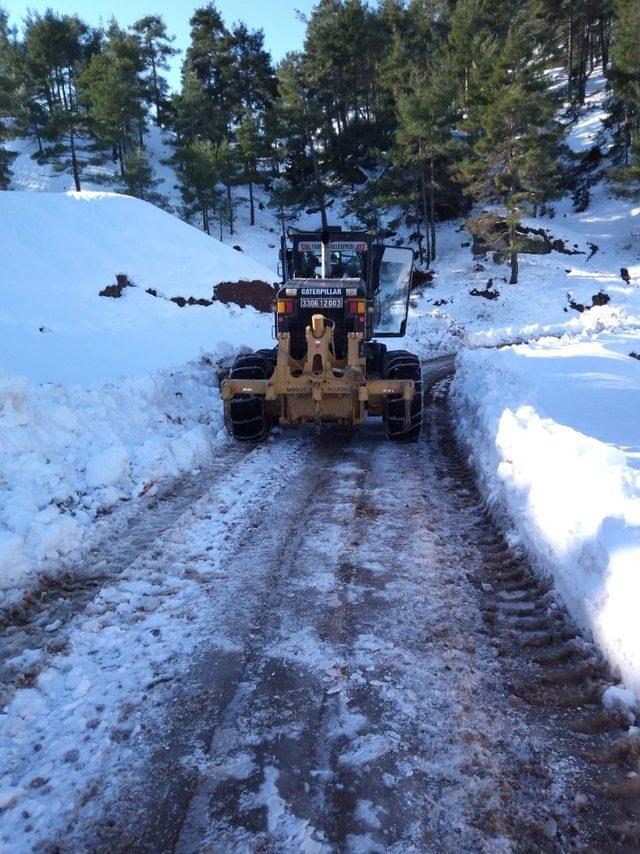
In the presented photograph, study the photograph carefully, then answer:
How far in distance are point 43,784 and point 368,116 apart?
5503 cm

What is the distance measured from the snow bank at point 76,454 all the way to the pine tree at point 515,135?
28.4 m

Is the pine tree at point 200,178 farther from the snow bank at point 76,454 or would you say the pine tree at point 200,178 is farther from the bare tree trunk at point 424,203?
the snow bank at point 76,454

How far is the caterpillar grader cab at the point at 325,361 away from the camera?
8.35 metres

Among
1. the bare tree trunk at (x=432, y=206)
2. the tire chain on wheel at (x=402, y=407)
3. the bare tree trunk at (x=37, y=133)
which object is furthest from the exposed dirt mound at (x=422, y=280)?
the bare tree trunk at (x=37, y=133)

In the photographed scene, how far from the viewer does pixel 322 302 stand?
29.2 feet

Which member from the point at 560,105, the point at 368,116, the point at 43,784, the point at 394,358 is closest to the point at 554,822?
the point at 43,784

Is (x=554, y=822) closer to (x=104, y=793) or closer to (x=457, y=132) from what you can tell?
(x=104, y=793)

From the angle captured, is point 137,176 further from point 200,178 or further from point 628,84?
point 628,84

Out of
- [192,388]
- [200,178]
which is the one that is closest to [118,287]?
[192,388]

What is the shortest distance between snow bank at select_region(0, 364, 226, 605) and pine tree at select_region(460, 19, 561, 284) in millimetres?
28402

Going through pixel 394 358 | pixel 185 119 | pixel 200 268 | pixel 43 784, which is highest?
pixel 185 119

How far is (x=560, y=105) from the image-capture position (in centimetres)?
3181

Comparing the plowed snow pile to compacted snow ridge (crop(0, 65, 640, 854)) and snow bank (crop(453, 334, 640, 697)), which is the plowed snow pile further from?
snow bank (crop(453, 334, 640, 697))

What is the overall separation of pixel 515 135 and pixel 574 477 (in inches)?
1289
